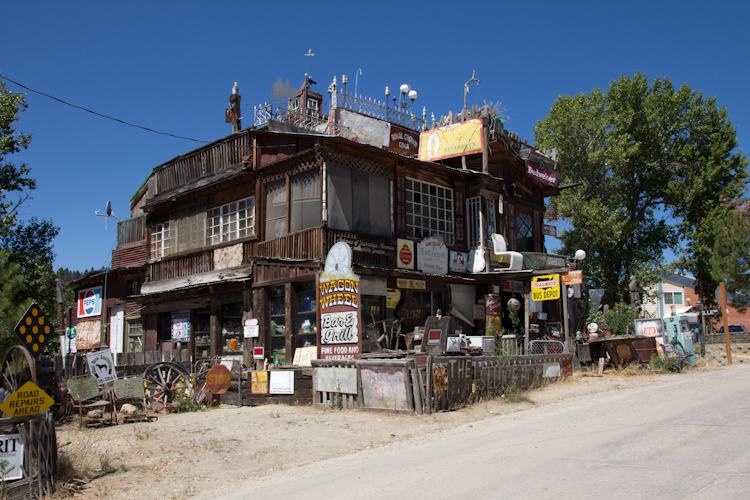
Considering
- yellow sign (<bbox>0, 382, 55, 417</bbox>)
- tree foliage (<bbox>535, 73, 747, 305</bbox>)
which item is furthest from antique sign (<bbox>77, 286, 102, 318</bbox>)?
tree foliage (<bbox>535, 73, 747, 305</bbox>)

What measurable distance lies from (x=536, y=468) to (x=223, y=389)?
29.2 ft

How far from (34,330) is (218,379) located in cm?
685

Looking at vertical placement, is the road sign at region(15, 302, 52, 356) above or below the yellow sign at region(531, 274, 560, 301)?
below

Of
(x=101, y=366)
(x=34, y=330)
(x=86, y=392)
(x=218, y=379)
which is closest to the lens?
(x=34, y=330)

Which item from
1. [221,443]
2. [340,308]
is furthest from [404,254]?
[221,443]

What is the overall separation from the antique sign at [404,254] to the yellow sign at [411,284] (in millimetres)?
435

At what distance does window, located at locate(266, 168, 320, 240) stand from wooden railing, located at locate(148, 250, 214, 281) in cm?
336

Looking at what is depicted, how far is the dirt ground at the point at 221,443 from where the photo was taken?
7.09m

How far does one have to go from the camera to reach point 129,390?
11.8 meters

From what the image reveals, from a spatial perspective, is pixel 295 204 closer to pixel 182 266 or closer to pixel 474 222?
pixel 182 266

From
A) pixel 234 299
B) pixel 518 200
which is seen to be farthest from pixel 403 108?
pixel 234 299

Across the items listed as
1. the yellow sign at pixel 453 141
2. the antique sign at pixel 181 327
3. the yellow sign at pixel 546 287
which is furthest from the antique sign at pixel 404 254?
the antique sign at pixel 181 327

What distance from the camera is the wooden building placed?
655 inches

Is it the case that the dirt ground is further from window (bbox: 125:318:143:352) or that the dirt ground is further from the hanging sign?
window (bbox: 125:318:143:352)
